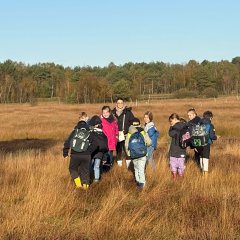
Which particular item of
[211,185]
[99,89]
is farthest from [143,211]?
[99,89]

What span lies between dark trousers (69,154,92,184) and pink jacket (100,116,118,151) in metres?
1.56

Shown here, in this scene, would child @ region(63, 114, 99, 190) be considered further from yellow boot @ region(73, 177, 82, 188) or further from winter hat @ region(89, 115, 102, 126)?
winter hat @ region(89, 115, 102, 126)

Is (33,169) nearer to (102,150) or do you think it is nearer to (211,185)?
(102,150)

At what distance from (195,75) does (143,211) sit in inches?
4494

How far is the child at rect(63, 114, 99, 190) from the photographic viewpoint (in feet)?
25.2

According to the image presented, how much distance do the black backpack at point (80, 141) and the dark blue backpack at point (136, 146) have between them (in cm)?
91

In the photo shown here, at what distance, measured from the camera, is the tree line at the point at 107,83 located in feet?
310

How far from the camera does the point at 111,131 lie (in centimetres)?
941

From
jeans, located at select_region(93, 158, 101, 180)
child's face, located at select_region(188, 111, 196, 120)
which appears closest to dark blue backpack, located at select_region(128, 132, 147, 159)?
jeans, located at select_region(93, 158, 101, 180)

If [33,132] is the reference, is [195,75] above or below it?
above

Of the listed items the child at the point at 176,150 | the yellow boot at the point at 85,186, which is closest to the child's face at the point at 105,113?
the child at the point at 176,150

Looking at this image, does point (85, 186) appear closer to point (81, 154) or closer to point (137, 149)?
point (81, 154)

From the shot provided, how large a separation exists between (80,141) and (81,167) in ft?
1.69

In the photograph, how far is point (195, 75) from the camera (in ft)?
384
